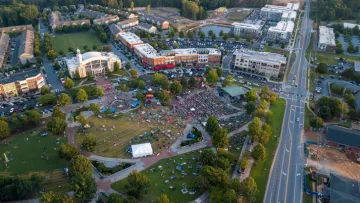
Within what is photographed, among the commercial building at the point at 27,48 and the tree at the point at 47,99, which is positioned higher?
the commercial building at the point at 27,48

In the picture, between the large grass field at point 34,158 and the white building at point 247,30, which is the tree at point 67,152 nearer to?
the large grass field at point 34,158

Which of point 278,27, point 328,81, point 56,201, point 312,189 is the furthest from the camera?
point 278,27

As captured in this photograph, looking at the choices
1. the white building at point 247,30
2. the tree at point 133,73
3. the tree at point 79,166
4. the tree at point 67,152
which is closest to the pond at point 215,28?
the white building at point 247,30

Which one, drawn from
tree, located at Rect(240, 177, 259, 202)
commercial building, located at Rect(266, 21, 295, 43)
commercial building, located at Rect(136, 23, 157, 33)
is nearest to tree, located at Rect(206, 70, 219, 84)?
tree, located at Rect(240, 177, 259, 202)

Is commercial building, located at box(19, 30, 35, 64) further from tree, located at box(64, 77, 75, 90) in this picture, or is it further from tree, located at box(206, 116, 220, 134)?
tree, located at box(206, 116, 220, 134)

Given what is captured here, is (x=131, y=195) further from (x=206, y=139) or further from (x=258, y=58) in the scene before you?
(x=258, y=58)

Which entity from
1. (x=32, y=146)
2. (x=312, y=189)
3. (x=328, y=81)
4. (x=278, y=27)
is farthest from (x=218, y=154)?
(x=278, y=27)

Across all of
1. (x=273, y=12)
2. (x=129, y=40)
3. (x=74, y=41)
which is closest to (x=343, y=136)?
(x=129, y=40)
